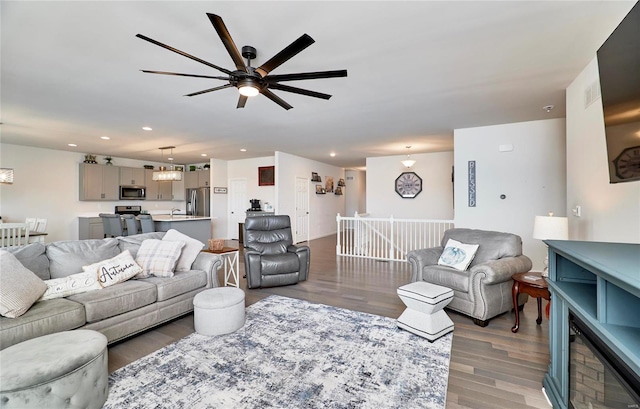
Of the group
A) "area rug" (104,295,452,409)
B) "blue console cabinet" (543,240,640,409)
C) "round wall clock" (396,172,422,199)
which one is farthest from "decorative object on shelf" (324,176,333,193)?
"blue console cabinet" (543,240,640,409)

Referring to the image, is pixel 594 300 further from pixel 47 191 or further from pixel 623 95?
pixel 47 191

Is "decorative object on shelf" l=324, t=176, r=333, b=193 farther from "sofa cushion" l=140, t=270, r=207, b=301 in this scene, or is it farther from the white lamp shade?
the white lamp shade

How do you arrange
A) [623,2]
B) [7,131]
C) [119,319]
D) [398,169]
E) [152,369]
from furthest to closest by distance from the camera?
[398,169] → [7,131] → [119,319] → [152,369] → [623,2]

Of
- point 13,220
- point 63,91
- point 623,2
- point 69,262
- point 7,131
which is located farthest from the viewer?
point 13,220

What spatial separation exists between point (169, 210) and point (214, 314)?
26.5ft

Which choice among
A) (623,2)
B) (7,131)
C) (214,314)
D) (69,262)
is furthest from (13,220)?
(623,2)

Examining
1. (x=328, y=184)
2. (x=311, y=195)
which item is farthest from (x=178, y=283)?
(x=328, y=184)

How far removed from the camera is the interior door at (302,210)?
826cm

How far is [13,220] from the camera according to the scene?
20.2 ft

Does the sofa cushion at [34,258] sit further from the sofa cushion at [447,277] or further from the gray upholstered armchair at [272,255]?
the sofa cushion at [447,277]

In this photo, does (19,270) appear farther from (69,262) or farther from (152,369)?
(152,369)

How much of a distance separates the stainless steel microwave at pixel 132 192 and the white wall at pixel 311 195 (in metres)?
4.34

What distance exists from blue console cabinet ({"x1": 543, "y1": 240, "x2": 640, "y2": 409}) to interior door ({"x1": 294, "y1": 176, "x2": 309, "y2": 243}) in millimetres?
6739

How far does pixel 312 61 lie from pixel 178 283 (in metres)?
2.65
